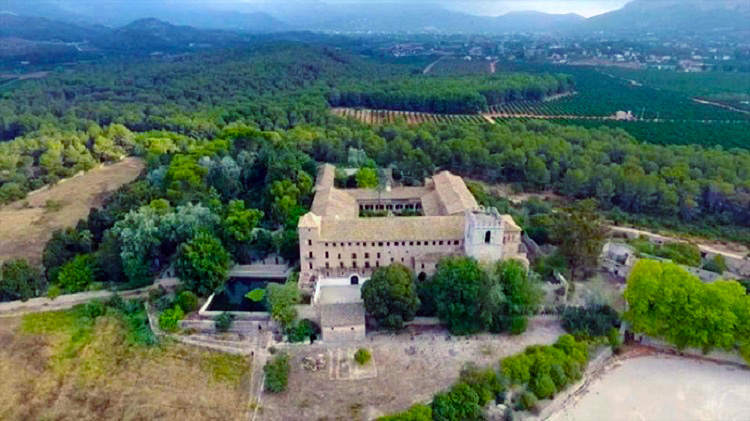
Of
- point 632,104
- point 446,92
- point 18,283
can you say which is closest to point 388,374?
point 18,283

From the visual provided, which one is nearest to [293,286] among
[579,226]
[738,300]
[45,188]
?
[579,226]

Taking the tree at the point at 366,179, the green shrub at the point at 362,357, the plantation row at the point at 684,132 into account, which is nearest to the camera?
the green shrub at the point at 362,357

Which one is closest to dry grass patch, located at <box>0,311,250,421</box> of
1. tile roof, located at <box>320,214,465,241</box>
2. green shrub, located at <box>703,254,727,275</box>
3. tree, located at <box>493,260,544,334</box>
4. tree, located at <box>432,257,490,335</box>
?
tile roof, located at <box>320,214,465,241</box>

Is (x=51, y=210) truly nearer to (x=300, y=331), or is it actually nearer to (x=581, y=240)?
(x=300, y=331)

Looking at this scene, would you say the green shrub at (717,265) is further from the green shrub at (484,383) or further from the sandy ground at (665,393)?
the green shrub at (484,383)

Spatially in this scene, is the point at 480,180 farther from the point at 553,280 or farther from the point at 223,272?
the point at 223,272

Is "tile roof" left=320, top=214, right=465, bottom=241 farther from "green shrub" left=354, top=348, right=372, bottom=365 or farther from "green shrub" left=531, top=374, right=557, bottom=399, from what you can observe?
"green shrub" left=531, top=374, right=557, bottom=399

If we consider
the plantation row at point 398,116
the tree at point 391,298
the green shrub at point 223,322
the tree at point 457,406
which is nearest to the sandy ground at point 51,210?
the green shrub at point 223,322
